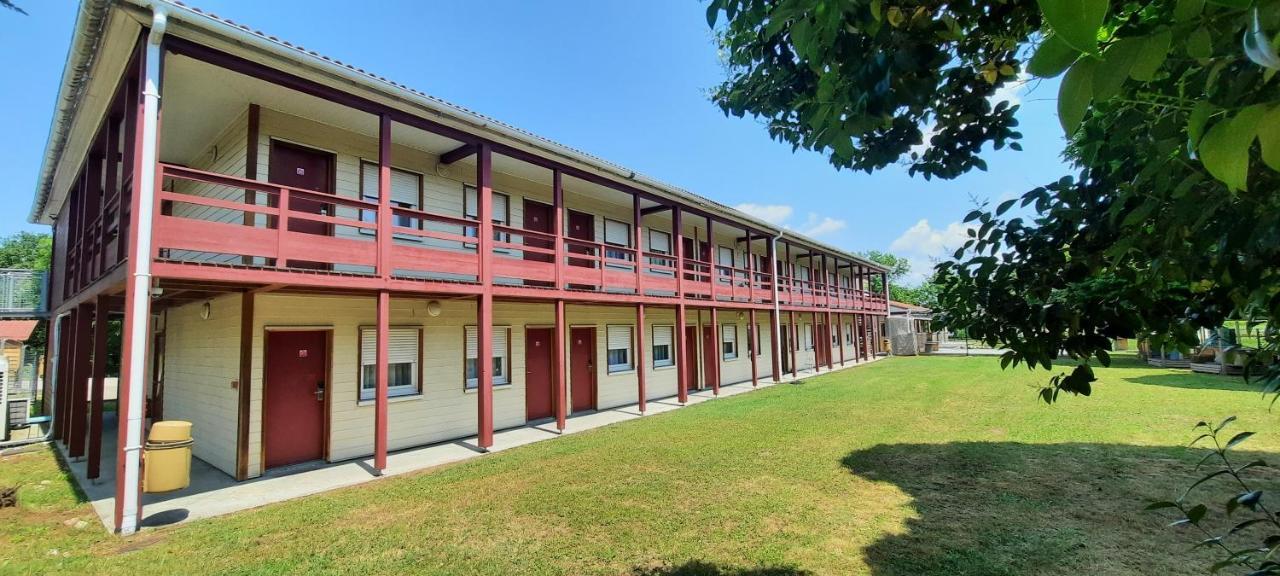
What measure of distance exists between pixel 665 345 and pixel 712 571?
12405 millimetres

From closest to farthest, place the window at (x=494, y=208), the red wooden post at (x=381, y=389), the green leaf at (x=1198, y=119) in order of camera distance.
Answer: the green leaf at (x=1198, y=119) < the red wooden post at (x=381, y=389) < the window at (x=494, y=208)

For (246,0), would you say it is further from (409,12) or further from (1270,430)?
(1270,430)

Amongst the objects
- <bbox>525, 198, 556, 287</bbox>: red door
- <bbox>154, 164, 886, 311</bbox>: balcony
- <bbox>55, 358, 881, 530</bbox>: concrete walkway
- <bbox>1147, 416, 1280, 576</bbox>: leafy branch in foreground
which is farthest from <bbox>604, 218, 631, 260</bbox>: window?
<bbox>1147, 416, 1280, 576</bbox>: leafy branch in foreground

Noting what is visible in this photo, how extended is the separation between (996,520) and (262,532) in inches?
293

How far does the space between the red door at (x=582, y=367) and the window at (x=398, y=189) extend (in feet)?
15.9

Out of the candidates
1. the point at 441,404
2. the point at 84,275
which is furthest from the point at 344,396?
the point at 84,275

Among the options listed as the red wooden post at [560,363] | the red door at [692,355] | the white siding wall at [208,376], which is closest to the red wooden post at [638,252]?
the red wooden post at [560,363]

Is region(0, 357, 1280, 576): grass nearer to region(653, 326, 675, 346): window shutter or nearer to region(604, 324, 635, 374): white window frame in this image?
region(604, 324, 635, 374): white window frame

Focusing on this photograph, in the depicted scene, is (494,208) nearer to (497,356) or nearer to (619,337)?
(497,356)

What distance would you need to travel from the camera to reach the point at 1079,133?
8.55ft

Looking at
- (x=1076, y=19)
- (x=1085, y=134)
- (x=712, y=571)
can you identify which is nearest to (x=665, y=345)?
(x=712, y=571)

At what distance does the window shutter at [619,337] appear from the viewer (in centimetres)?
1466

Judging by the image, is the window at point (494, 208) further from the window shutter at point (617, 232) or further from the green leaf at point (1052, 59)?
the green leaf at point (1052, 59)

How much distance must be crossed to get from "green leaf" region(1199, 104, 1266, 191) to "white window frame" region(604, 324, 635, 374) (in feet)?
45.8
